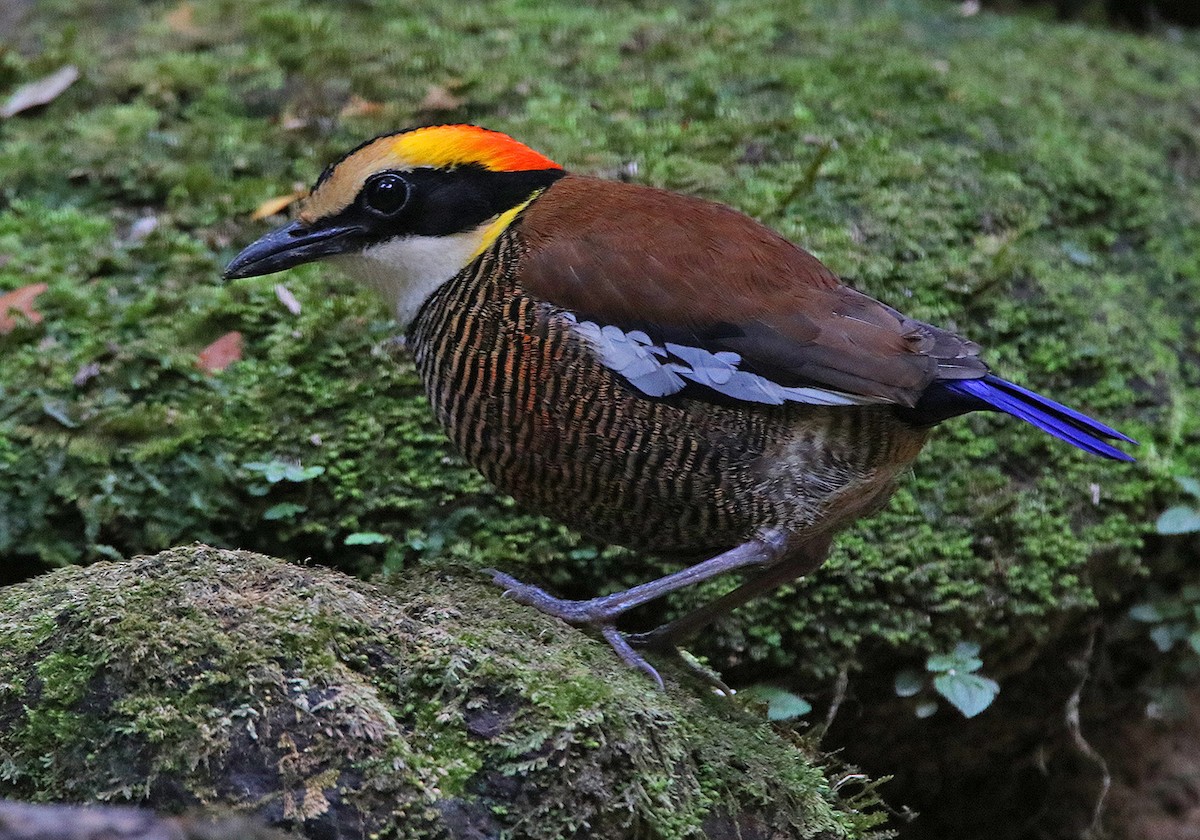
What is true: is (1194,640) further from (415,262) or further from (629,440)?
(415,262)

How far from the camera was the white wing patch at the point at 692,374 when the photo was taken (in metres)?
3.21

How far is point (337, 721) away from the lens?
2.55 metres

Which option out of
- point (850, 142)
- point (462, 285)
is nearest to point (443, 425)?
point (462, 285)

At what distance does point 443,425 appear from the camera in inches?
141

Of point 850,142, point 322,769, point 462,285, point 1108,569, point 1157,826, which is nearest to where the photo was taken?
point 322,769

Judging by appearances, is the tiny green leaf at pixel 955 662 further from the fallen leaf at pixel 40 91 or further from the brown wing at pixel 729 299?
the fallen leaf at pixel 40 91

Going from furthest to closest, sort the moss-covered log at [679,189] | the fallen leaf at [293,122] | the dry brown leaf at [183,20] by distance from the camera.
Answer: the dry brown leaf at [183,20]
the fallen leaf at [293,122]
the moss-covered log at [679,189]

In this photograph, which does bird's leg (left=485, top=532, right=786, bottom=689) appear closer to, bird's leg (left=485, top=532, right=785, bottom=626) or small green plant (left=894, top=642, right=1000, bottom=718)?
bird's leg (left=485, top=532, right=785, bottom=626)

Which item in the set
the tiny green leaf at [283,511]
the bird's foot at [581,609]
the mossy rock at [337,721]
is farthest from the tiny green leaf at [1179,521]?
the tiny green leaf at [283,511]

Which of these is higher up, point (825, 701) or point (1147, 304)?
point (1147, 304)

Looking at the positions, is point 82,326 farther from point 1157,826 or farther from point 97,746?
point 1157,826

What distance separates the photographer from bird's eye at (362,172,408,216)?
3.57 m

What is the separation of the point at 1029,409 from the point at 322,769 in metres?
1.98

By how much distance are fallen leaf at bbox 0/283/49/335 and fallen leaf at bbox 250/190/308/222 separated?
0.90m
